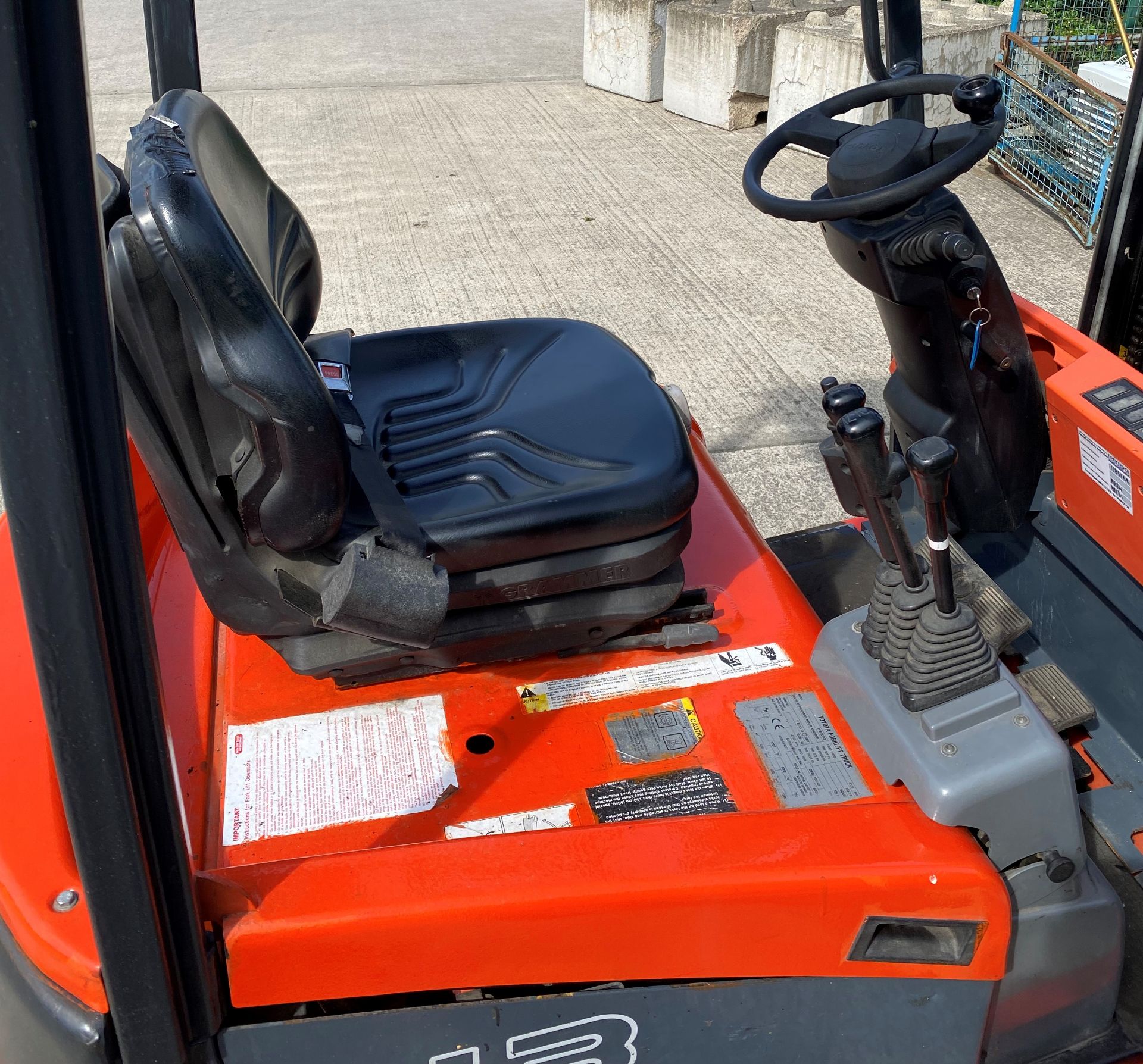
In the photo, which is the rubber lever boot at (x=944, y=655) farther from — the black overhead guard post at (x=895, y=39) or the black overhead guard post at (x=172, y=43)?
the black overhead guard post at (x=172, y=43)

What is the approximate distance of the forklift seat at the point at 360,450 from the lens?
1.31m

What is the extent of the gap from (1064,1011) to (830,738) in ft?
1.51

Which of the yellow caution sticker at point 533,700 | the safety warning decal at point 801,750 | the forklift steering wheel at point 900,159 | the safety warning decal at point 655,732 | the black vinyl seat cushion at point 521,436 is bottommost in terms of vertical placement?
the yellow caution sticker at point 533,700

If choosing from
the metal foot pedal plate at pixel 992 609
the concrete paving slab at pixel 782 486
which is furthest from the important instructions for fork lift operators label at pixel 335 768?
the concrete paving slab at pixel 782 486

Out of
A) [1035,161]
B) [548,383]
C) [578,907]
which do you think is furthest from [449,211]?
[578,907]

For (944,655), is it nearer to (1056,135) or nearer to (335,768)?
(335,768)

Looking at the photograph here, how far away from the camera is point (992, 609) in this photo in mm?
1777

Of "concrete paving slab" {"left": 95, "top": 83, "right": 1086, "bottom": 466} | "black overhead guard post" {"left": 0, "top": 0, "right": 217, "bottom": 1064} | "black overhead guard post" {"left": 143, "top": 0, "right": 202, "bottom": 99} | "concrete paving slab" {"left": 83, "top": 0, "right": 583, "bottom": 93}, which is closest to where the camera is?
"black overhead guard post" {"left": 0, "top": 0, "right": 217, "bottom": 1064}

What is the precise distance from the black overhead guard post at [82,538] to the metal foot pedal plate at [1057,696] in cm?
119

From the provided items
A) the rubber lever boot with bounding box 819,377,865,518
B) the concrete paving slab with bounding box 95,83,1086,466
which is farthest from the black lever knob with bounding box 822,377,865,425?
the concrete paving slab with bounding box 95,83,1086,466

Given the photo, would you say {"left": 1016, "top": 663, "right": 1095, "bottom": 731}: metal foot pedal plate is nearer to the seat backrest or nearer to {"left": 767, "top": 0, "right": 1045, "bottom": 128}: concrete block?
the seat backrest

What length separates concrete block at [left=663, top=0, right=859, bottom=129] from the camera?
6.50m

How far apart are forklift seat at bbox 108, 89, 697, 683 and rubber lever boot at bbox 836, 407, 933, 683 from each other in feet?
1.08

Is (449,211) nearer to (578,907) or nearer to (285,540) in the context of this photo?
(285,540)
